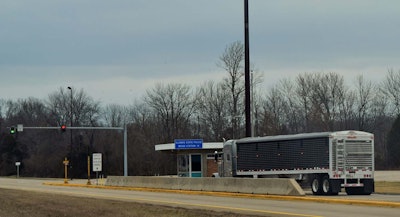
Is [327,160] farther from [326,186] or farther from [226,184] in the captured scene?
[226,184]

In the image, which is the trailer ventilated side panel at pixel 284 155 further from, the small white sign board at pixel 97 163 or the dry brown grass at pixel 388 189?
the small white sign board at pixel 97 163

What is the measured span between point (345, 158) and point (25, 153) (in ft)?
320

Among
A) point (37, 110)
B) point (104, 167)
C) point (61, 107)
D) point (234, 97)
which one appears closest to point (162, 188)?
point (234, 97)

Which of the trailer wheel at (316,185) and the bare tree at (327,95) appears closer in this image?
the trailer wheel at (316,185)

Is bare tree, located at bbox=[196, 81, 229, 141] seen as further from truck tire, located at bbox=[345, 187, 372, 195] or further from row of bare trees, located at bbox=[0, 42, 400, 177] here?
truck tire, located at bbox=[345, 187, 372, 195]

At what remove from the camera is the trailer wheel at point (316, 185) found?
97.4 feet

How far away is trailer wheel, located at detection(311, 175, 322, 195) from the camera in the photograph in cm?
2969

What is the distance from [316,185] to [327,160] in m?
1.47

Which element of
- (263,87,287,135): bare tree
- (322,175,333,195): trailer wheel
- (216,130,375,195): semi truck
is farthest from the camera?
(263,87,287,135): bare tree

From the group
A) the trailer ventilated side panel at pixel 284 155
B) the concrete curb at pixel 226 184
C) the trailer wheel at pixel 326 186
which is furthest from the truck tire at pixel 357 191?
the concrete curb at pixel 226 184

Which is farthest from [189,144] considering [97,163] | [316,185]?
[316,185]

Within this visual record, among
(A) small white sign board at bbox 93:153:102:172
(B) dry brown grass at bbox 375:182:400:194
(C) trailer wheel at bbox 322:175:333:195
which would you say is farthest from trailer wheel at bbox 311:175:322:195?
(A) small white sign board at bbox 93:153:102:172

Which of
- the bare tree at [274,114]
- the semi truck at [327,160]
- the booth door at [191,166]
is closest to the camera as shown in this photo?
the semi truck at [327,160]

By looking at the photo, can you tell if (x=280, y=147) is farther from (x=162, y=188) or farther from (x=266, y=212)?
(x=266, y=212)
